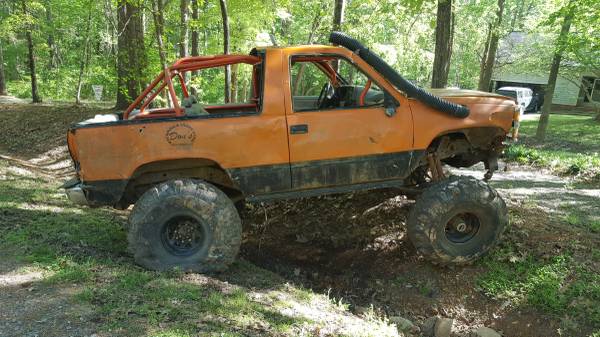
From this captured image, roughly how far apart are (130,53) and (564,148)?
567 inches

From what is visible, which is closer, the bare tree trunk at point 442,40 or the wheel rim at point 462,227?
the wheel rim at point 462,227

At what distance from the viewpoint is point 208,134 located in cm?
440

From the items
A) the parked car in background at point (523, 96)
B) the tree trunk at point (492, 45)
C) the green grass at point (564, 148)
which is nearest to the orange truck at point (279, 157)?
the green grass at point (564, 148)

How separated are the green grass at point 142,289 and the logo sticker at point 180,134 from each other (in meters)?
1.28

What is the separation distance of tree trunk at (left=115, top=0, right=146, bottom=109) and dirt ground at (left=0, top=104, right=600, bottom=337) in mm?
7946

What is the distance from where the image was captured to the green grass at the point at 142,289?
3.36 metres

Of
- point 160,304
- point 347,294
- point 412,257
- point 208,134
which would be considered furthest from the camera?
point 412,257

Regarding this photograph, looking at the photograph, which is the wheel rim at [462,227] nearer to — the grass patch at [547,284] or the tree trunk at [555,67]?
the grass patch at [547,284]

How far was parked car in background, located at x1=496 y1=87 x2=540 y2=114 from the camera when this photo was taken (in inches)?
1061

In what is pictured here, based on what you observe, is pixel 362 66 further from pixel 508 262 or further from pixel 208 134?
pixel 508 262

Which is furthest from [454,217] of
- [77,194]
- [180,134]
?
[77,194]

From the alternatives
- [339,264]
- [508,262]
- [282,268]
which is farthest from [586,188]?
[282,268]

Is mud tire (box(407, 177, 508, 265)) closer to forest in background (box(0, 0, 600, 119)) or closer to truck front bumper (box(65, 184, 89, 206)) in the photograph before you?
truck front bumper (box(65, 184, 89, 206))

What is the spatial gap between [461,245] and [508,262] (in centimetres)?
63
